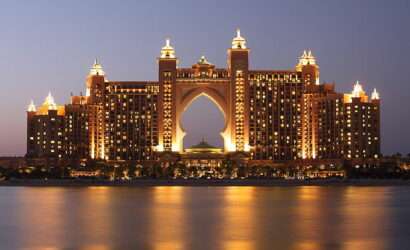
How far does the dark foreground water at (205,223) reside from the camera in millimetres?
48719

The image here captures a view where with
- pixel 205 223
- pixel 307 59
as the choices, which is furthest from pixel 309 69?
pixel 205 223

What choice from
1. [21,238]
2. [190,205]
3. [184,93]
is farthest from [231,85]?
[21,238]

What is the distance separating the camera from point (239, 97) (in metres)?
144

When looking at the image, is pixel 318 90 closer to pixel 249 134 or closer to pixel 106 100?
pixel 249 134

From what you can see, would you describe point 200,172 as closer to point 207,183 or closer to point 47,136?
point 207,183

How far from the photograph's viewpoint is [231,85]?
144m

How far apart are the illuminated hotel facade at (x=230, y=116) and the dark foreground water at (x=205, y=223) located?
2318 inches

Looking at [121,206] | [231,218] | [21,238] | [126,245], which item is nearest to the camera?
[126,245]

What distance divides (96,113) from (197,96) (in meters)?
17.4

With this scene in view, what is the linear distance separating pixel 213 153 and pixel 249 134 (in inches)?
262

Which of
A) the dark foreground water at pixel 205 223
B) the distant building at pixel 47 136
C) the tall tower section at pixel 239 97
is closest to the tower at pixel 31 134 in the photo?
the distant building at pixel 47 136

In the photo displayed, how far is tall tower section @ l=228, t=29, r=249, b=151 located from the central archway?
1.27 meters

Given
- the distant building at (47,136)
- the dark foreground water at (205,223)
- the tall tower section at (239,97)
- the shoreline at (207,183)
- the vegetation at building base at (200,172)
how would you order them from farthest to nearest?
the distant building at (47,136)
the tall tower section at (239,97)
the vegetation at building base at (200,172)
the shoreline at (207,183)
the dark foreground water at (205,223)

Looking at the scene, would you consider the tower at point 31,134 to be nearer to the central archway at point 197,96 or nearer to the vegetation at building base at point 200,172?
the vegetation at building base at point 200,172
